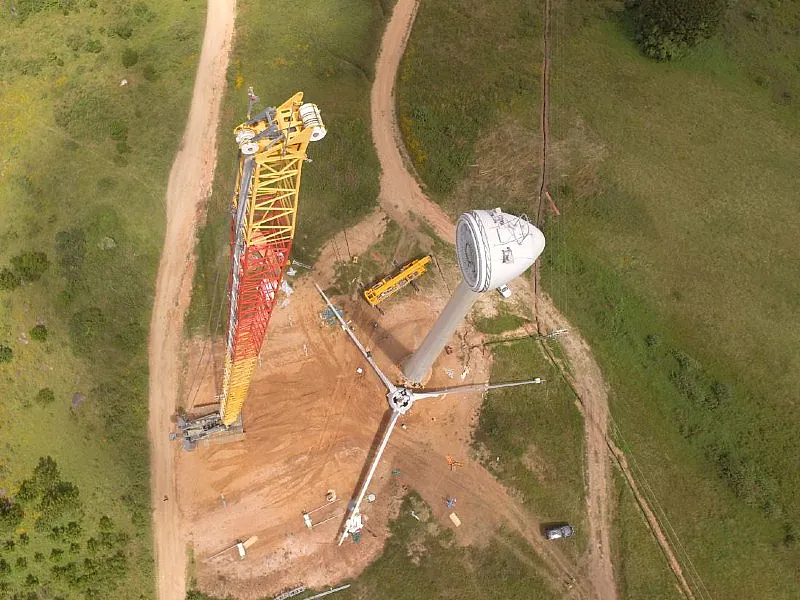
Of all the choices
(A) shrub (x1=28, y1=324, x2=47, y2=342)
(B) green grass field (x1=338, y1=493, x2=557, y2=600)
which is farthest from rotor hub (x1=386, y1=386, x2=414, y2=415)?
(A) shrub (x1=28, y1=324, x2=47, y2=342)

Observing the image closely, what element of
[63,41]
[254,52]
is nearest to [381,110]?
[254,52]

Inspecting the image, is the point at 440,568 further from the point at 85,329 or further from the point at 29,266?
the point at 29,266

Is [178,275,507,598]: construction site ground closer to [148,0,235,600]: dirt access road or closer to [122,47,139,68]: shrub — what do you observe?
[148,0,235,600]: dirt access road

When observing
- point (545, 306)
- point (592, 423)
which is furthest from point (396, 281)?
point (592, 423)

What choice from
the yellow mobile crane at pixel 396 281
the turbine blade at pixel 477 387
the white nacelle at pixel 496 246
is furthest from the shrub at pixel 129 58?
the turbine blade at pixel 477 387

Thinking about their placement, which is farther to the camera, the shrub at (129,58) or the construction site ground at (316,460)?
the shrub at (129,58)

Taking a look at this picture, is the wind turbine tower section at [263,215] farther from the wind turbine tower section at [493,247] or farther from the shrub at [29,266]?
the shrub at [29,266]
